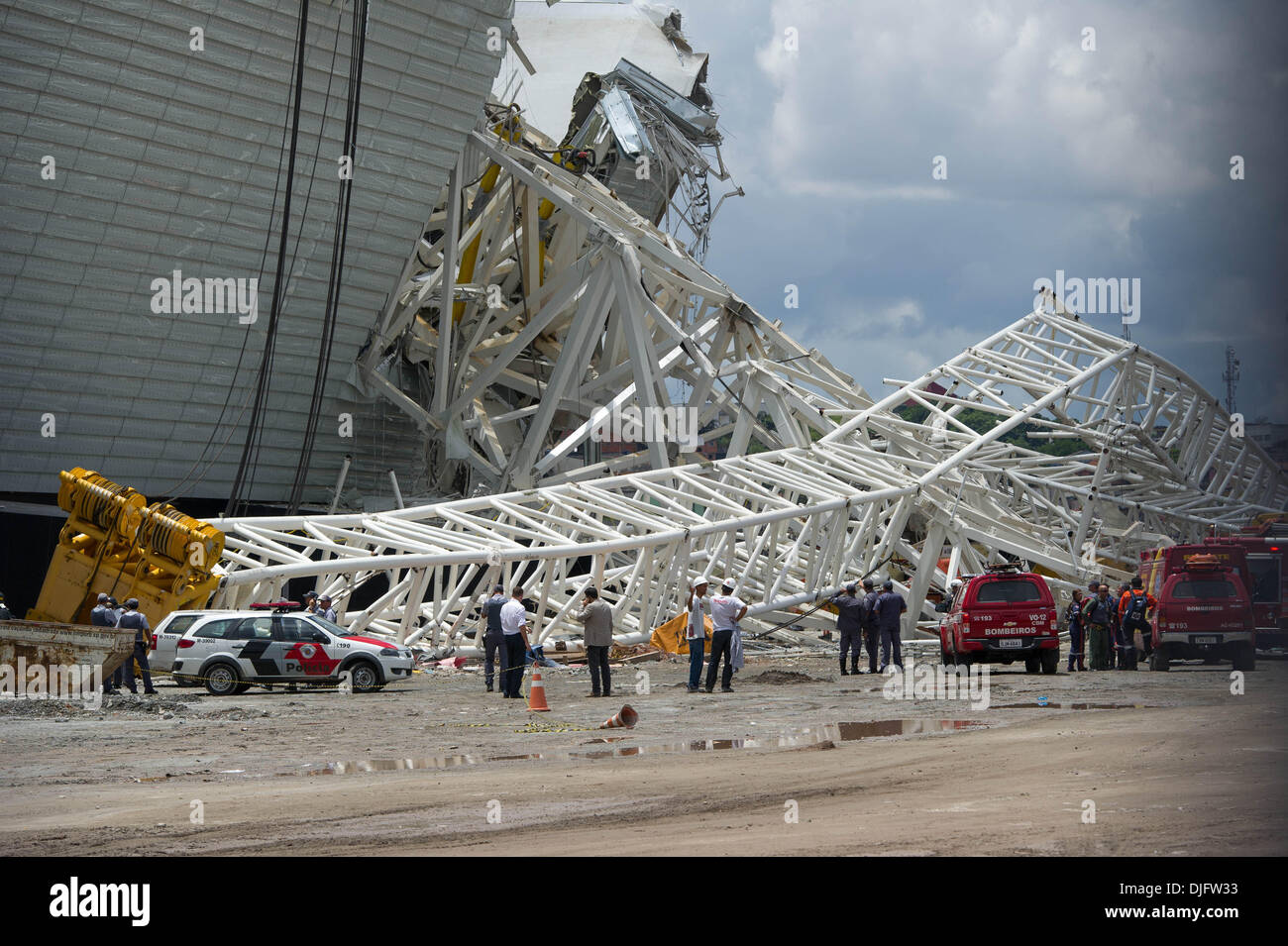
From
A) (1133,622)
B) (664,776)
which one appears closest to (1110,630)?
(1133,622)

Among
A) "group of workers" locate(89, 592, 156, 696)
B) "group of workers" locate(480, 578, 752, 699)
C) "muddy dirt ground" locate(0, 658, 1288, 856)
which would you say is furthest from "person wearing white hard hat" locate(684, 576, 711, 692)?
"group of workers" locate(89, 592, 156, 696)

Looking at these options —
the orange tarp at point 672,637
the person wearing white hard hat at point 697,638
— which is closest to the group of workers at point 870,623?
the orange tarp at point 672,637

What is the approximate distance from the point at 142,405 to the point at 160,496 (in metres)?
2.72

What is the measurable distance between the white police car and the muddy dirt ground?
137 cm

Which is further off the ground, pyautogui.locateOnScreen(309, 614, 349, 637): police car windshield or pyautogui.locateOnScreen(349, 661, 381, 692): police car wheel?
pyautogui.locateOnScreen(309, 614, 349, 637): police car windshield

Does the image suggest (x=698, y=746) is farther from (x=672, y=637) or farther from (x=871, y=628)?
(x=672, y=637)

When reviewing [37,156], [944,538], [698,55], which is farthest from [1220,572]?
[698,55]

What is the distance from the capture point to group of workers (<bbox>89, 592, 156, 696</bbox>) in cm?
1925

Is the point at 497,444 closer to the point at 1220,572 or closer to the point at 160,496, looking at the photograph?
the point at 160,496

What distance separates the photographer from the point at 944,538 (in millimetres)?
29844

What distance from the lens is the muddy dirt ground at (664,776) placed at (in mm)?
7930

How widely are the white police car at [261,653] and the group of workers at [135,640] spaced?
0.45 metres

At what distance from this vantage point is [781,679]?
Answer: 21297 mm

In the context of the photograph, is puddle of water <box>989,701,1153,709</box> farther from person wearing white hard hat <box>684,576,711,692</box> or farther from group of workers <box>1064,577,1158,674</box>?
group of workers <box>1064,577,1158,674</box>
